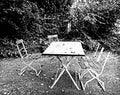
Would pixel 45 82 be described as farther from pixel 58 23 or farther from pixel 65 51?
pixel 58 23

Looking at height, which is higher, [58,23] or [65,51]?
[65,51]

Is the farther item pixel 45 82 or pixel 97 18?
pixel 97 18

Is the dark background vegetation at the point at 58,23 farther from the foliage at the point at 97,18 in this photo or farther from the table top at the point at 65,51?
the table top at the point at 65,51

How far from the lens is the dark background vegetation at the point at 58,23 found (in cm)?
609

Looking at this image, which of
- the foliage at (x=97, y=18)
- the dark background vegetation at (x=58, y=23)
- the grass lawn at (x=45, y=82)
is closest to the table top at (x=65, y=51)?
the grass lawn at (x=45, y=82)

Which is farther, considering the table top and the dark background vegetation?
the dark background vegetation

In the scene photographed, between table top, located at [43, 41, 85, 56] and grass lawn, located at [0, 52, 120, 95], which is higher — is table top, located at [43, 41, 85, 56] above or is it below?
above

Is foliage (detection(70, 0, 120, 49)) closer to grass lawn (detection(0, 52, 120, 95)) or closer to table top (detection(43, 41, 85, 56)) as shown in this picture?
grass lawn (detection(0, 52, 120, 95))

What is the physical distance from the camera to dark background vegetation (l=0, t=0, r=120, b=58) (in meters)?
6.09

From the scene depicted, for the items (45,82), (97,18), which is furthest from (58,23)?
(45,82)

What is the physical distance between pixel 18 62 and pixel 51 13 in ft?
11.0

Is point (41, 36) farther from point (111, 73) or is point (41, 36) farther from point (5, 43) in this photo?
point (111, 73)

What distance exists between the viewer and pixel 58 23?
736 cm

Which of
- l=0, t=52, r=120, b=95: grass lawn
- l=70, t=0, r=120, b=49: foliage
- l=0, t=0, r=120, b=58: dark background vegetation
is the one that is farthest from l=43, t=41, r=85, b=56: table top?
l=70, t=0, r=120, b=49: foliage
